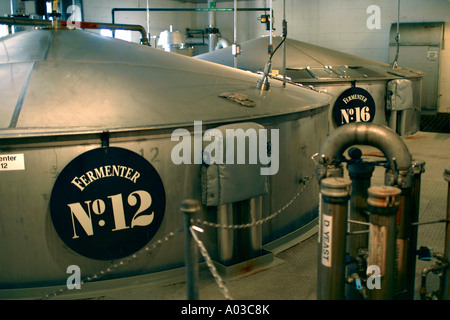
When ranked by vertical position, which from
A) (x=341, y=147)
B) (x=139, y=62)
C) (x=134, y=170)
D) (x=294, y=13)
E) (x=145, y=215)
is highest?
(x=294, y=13)

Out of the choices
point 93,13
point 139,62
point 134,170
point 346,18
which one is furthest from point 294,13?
point 134,170

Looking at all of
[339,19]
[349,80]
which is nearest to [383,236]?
[349,80]

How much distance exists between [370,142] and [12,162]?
2.52 meters

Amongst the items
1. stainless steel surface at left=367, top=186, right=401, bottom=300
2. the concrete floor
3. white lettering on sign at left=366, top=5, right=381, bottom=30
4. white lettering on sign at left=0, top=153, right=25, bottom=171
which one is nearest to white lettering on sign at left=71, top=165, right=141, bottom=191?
white lettering on sign at left=0, top=153, right=25, bottom=171

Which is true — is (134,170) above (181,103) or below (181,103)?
below

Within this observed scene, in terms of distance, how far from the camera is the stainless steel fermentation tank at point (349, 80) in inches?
366

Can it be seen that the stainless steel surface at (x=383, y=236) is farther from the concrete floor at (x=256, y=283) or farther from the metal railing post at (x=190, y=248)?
the metal railing post at (x=190, y=248)

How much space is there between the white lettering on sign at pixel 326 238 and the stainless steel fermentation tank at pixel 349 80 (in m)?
5.98

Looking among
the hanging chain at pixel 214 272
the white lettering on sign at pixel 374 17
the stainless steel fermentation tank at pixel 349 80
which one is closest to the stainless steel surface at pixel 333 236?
the hanging chain at pixel 214 272

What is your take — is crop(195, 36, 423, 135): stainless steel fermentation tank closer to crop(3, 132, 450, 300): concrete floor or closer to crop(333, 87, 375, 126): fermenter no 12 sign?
crop(333, 87, 375, 126): fermenter no 12 sign

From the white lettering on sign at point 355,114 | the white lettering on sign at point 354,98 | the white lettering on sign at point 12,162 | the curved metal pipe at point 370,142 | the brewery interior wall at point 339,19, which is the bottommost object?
the white lettering on sign at point 355,114
